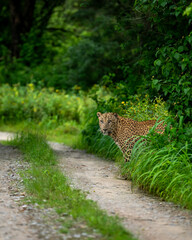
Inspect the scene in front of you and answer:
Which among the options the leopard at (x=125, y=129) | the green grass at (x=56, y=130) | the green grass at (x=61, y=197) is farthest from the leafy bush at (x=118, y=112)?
the green grass at (x=56, y=130)

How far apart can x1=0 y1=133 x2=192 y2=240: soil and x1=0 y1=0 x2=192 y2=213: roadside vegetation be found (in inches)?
11.3

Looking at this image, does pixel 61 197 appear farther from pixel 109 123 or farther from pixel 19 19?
pixel 19 19

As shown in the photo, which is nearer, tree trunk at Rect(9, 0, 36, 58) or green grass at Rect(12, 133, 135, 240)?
green grass at Rect(12, 133, 135, 240)

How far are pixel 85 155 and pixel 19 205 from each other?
4.78m

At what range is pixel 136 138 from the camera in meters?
7.72

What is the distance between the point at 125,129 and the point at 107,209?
259cm

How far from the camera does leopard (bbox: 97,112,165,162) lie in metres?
7.98

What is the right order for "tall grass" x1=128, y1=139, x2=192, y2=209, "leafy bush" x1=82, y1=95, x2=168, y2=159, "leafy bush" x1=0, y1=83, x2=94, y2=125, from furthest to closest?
1. "leafy bush" x1=0, y1=83, x2=94, y2=125
2. "leafy bush" x1=82, y1=95, x2=168, y2=159
3. "tall grass" x1=128, y1=139, x2=192, y2=209

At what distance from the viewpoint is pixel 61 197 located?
6160mm

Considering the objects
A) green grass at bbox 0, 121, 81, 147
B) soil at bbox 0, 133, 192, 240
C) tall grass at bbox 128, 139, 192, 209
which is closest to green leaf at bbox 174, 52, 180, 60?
tall grass at bbox 128, 139, 192, 209

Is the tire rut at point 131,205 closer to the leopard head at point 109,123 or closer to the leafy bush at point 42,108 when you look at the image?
the leopard head at point 109,123

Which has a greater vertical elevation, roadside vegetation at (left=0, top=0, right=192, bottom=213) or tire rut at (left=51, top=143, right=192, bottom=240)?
roadside vegetation at (left=0, top=0, right=192, bottom=213)

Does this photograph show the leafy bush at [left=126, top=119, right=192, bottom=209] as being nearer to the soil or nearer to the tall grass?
the tall grass

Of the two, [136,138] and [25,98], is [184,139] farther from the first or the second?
[25,98]
